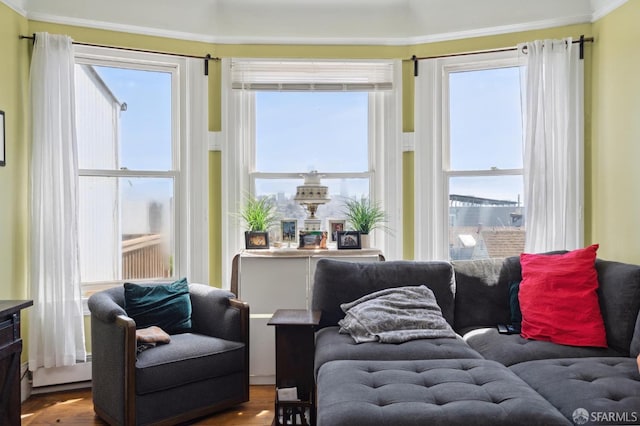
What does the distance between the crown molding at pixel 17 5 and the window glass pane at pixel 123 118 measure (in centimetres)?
46

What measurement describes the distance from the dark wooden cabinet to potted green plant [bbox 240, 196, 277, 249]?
1.53 meters

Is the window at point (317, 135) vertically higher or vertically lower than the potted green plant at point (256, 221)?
higher

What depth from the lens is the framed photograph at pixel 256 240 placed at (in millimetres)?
3582

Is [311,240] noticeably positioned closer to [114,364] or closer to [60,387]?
[114,364]

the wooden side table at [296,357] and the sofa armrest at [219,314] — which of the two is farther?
the sofa armrest at [219,314]

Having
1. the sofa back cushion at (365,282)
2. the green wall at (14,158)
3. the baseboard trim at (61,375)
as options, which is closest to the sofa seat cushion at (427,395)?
the sofa back cushion at (365,282)

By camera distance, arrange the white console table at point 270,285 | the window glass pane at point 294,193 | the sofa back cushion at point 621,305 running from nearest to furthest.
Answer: the sofa back cushion at point 621,305 < the white console table at point 270,285 < the window glass pane at point 294,193

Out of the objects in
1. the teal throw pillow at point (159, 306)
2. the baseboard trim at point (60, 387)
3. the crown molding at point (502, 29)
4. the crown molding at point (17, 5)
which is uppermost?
the crown molding at point (17, 5)

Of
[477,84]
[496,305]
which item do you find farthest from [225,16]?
[496,305]

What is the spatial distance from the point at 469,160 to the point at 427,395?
7.65 ft

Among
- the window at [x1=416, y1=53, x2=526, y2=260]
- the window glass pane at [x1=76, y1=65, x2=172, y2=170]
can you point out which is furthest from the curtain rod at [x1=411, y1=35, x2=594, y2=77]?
the window glass pane at [x1=76, y1=65, x2=172, y2=170]

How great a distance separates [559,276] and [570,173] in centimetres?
96

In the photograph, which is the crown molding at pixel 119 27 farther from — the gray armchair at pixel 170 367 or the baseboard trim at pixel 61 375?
the baseboard trim at pixel 61 375

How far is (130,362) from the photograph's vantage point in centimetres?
254
